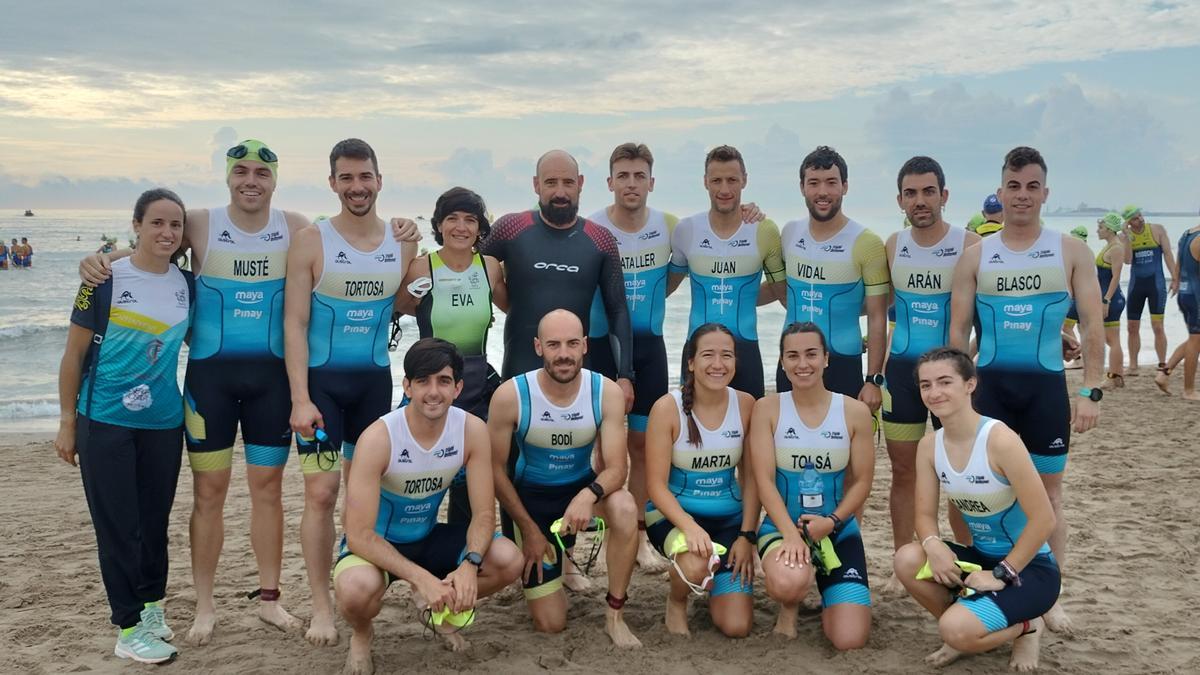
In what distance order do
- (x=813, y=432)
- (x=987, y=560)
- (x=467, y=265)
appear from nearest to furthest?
1. (x=987, y=560)
2. (x=813, y=432)
3. (x=467, y=265)

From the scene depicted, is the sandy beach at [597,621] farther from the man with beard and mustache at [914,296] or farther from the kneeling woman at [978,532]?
the man with beard and mustache at [914,296]

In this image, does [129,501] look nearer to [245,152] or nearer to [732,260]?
[245,152]

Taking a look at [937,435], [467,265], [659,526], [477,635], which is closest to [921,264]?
[937,435]

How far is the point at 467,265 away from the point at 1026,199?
267 cm

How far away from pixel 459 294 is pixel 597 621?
1689 mm

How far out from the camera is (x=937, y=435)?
152 inches

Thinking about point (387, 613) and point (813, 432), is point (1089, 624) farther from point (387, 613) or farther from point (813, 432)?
point (387, 613)

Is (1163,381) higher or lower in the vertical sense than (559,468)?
lower

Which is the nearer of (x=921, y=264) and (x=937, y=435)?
(x=937, y=435)

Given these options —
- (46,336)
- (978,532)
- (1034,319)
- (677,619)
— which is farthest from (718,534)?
(46,336)

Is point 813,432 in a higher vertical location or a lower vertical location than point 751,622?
higher

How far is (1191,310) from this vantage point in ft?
32.3

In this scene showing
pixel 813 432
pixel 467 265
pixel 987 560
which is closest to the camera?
pixel 987 560

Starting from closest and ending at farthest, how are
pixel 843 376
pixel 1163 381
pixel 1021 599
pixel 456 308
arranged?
pixel 1021 599 < pixel 456 308 < pixel 843 376 < pixel 1163 381
